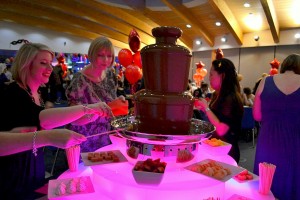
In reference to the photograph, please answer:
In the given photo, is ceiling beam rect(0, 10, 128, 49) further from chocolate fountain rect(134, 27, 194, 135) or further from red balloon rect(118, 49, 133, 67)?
chocolate fountain rect(134, 27, 194, 135)

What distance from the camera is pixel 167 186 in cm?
106

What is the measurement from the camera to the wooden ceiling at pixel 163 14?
8125 mm

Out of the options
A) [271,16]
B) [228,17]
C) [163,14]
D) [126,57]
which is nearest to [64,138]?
[126,57]

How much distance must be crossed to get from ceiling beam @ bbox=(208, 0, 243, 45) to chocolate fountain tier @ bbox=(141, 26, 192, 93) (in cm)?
703

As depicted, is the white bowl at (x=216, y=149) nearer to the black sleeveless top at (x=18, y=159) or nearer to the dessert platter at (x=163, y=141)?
the dessert platter at (x=163, y=141)

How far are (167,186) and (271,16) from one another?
7.94m

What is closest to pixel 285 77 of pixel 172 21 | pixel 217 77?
pixel 217 77

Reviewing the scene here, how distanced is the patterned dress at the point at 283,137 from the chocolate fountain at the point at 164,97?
4.44 feet

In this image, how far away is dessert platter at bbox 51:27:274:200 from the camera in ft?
3.41

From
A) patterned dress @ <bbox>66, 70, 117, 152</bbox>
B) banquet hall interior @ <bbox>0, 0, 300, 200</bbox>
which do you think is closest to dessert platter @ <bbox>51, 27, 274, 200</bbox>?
patterned dress @ <bbox>66, 70, 117, 152</bbox>

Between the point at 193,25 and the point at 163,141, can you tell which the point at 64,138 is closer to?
the point at 163,141

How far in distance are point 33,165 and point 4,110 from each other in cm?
34

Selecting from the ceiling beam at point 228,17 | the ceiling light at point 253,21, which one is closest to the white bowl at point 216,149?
the ceiling beam at point 228,17

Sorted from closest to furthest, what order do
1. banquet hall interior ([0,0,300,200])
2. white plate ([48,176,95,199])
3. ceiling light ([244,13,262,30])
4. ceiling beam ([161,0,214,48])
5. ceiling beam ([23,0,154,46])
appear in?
white plate ([48,176,95,199]), banquet hall interior ([0,0,300,200]), ceiling beam ([161,0,214,48]), ceiling light ([244,13,262,30]), ceiling beam ([23,0,154,46])
